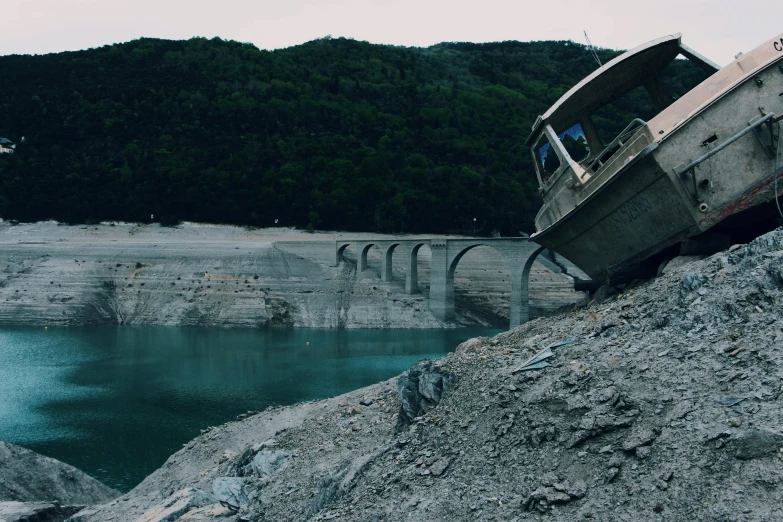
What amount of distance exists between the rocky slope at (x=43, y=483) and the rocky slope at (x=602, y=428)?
20.9ft

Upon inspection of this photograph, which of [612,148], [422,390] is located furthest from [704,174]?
[422,390]

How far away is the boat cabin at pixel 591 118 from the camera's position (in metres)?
13.7

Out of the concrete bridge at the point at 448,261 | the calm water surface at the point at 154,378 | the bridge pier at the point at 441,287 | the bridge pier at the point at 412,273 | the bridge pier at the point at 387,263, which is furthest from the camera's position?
the bridge pier at the point at 387,263

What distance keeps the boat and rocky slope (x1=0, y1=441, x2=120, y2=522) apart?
11.3m

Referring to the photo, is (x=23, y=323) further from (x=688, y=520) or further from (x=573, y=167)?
(x=688, y=520)

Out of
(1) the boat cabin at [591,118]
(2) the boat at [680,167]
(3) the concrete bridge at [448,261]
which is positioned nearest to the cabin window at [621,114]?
(3) the concrete bridge at [448,261]

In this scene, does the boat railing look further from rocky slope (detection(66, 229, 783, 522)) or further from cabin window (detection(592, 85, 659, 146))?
cabin window (detection(592, 85, 659, 146))

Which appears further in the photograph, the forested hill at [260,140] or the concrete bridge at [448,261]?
the forested hill at [260,140]

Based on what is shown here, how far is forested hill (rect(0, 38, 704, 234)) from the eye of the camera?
73.4 metres

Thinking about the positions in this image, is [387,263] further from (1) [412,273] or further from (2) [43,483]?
(2) [43,483]

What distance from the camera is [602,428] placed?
23.8ft

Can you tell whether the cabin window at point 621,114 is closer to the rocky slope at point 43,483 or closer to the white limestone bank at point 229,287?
the white limestone bank at point 229,287

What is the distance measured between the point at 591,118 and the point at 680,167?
4310 millimetres

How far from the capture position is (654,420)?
7.08 m
